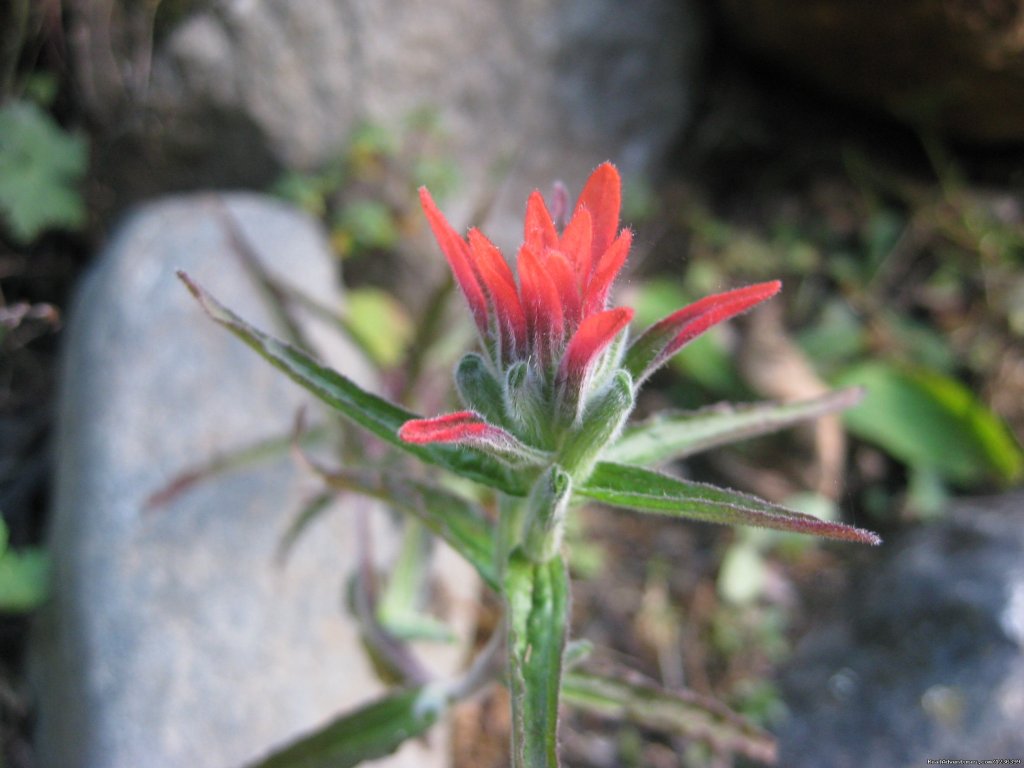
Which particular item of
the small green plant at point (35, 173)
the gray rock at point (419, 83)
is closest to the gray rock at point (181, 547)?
the small green plant at point (35, 173)

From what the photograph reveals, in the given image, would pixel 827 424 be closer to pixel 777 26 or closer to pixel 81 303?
pixel 777 26

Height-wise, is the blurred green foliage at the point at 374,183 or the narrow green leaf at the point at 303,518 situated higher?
the blurred green foliage at the point at 374,183

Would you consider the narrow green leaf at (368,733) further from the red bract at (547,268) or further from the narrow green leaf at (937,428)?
the narrow green leaf at (937,428)

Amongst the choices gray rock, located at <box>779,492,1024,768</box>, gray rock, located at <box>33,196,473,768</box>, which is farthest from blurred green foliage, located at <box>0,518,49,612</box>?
gray rock, located at <box>779,492,1024,768</box>

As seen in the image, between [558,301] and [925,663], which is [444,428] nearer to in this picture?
[558,301]

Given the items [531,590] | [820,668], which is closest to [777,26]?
[820,668]

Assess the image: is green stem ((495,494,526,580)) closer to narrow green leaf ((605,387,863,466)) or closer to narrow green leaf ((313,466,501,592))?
narrow green leaf ((313,466,501,592))

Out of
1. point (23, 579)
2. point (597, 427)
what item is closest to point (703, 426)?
point (597, 427)

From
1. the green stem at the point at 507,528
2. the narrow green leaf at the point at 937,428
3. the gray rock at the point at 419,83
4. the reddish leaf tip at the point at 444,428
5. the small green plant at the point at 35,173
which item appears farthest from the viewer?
the gray rock at the point at 419,83
